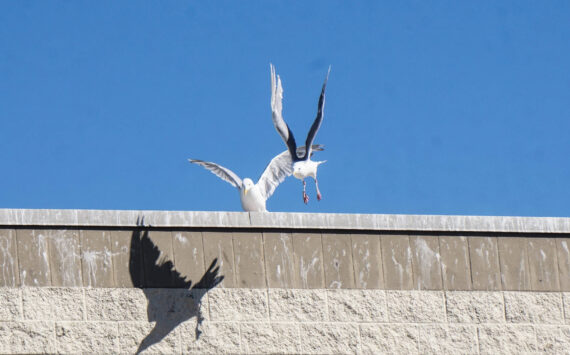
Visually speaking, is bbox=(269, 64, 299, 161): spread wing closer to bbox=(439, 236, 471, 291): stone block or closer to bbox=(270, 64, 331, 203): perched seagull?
bbox=(270, 64, 331, 203): perched seagull

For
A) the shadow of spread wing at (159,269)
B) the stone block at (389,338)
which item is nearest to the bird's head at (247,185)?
the shadow of spread wing at (159,269)

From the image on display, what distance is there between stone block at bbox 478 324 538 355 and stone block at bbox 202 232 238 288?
2.37m

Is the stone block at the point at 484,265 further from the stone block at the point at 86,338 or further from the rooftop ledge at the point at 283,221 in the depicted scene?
the stone block at the point at 86,338

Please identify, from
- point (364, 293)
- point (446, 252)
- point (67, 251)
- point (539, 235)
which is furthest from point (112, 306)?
point (539, 235)

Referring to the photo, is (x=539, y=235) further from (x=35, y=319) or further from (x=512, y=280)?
(x=35, y=319)

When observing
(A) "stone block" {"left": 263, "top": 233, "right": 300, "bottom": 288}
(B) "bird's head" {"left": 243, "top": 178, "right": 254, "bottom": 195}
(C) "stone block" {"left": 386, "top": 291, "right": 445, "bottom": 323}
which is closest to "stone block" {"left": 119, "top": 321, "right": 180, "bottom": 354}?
(A) "stone block" {"left": 263, "top": 233, "right": 300, "bottom": 288}

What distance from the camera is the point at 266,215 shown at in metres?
10.3

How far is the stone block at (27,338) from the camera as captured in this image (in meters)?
9.53

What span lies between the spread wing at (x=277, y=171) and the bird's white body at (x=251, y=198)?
0.71m

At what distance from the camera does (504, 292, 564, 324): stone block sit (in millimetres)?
10570

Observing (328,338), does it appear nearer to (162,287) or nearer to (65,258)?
(162,287)

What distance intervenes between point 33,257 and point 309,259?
245 cm

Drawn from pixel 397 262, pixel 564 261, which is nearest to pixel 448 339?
pixel 397 262

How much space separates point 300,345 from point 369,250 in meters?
1.11
